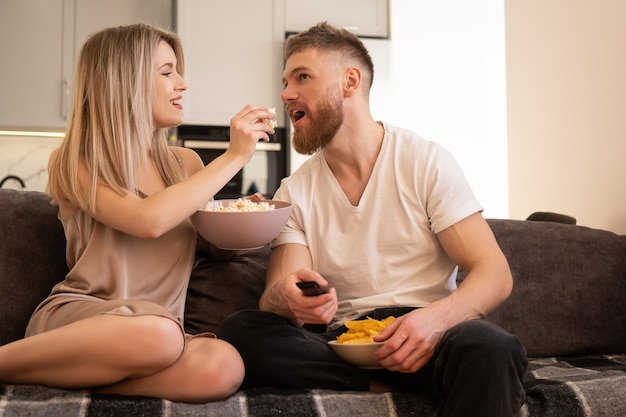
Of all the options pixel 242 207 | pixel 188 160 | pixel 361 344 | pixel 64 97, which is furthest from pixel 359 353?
pixel 64 97

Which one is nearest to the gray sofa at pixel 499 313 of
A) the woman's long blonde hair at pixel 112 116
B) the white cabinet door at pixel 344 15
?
the woman's long blonde hair at pixel 112 116

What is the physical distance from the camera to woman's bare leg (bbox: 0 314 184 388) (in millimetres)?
1327

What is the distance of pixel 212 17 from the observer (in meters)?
4.38

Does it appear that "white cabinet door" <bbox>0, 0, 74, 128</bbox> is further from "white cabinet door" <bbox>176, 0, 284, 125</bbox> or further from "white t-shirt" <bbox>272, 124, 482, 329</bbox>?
"white t-shirt" <bbox>272, 124, 482, 329</bbox>

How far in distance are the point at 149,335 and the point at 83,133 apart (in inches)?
23.8

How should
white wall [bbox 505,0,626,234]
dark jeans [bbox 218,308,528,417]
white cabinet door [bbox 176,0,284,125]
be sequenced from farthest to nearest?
1. white cabinet door [bbox 176,0,284,125]
2. white wall [bbox 505,0,626,234]
3. dark jeans [bbox 218,308,528,417]

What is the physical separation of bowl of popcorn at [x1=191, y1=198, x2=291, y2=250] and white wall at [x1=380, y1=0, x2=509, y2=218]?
10.1 feet

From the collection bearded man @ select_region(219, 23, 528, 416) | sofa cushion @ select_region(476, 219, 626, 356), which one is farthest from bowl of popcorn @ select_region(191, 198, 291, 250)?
sofa cushion @ select_region(476, 219, 626, 356)

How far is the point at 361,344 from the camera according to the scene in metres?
1.38

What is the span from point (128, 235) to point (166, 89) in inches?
15.0

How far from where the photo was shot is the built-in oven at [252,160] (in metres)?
4.32

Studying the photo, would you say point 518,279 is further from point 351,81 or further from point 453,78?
point 453,78

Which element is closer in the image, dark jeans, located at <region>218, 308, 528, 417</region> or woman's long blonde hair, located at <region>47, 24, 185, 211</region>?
dark jeans, located at <region>218, 308, 528, 417</region>

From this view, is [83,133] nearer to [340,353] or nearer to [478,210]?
[340,353]
